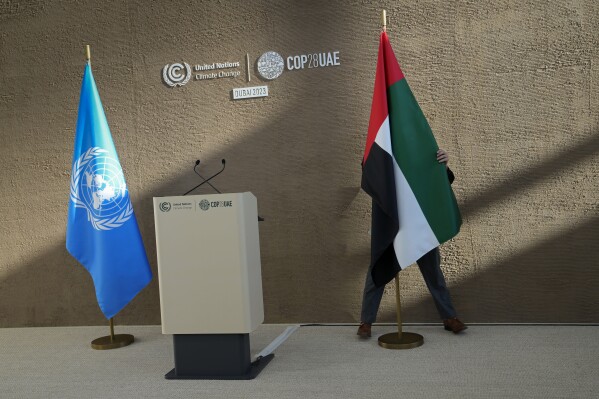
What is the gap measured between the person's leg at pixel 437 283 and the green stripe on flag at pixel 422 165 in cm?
35

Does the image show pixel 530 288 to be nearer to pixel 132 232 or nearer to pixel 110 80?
pixel 132 232

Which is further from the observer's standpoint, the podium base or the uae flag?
the uae flag

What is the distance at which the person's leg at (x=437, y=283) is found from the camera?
371 cm

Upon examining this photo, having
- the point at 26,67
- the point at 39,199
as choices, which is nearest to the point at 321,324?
the point at 39,199

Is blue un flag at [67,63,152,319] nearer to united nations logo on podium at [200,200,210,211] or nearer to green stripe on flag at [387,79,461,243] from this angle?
united nations logo on podium at [200,200,210,211]

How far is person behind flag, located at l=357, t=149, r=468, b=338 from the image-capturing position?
3695 mm

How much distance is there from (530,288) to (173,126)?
8.85 feet

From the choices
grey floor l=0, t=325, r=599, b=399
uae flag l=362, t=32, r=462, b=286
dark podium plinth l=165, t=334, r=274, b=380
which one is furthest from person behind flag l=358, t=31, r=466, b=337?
dark podium plinth l=165, t=334, r=274, b=380

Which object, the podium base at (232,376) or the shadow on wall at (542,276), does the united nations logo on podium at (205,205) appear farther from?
the shadow on wall at (542,276)

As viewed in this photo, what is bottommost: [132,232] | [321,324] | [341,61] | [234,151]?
[321,324]

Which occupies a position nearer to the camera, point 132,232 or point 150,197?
point 132,232

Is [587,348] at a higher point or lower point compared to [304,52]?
lower

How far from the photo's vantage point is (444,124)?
3979mm

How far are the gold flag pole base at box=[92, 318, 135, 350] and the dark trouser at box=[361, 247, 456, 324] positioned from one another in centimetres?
154
